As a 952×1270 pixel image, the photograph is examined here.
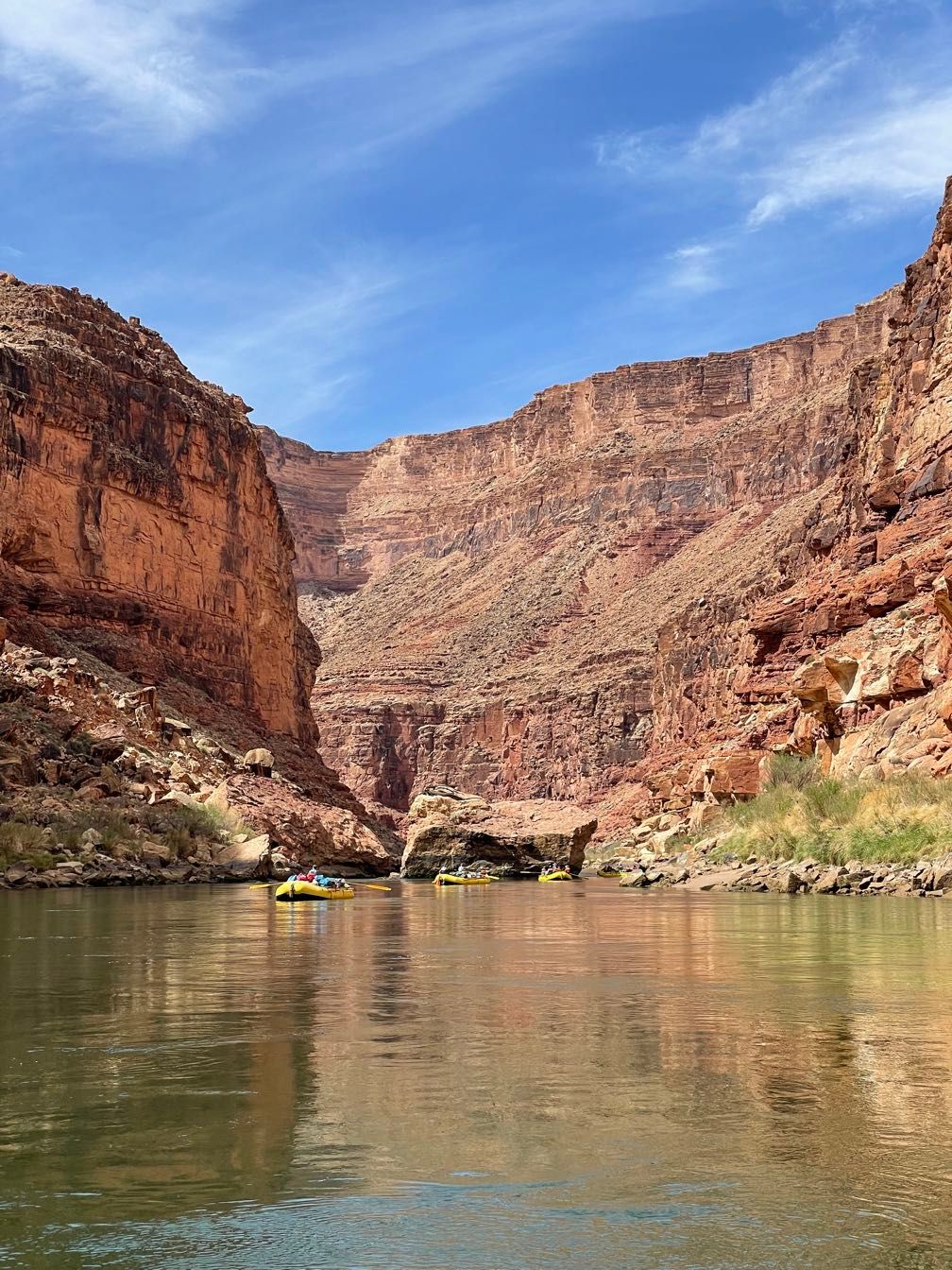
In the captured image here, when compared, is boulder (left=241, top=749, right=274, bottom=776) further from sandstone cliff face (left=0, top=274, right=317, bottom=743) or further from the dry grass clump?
the dry grass clump

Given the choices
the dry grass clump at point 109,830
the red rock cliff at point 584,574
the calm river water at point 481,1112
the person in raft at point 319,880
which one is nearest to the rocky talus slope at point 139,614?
the dry grass clump at point 109,830

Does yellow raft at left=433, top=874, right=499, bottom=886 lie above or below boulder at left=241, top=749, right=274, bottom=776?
below

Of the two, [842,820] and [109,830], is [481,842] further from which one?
[842,820]

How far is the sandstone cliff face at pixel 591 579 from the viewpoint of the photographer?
100812mm

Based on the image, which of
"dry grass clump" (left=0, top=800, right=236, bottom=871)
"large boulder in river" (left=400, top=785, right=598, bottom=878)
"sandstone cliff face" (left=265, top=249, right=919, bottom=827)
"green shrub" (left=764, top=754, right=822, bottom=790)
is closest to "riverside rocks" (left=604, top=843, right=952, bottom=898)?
"green shrub" (left=764, top=754, right=822, bottom=790)

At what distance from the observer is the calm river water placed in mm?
5156

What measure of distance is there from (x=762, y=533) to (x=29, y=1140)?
111 meters

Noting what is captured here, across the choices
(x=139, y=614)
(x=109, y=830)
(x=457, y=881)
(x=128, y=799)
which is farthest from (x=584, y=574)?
(x=109, y=830)

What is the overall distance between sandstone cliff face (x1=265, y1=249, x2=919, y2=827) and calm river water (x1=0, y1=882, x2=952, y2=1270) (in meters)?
56.8

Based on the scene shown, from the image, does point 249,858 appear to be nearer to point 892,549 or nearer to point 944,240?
point 892,549

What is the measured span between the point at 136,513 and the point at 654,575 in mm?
73765

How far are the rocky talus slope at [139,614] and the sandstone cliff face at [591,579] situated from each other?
22.0m

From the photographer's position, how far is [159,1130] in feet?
22.9

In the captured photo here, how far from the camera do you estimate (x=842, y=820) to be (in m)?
33.7
